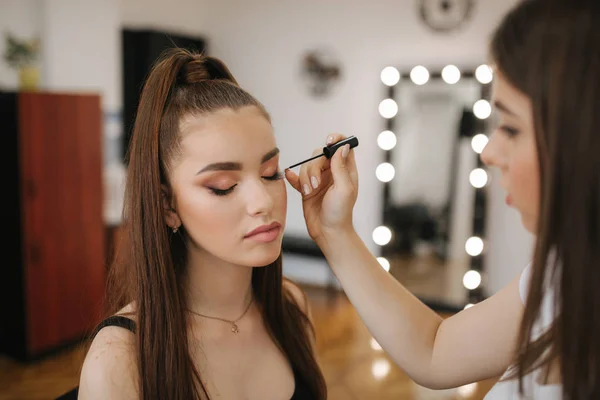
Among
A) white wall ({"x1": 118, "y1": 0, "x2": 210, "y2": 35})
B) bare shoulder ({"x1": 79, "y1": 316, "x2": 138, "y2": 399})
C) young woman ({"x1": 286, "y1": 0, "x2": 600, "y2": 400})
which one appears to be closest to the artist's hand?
young woman ({"x1": 286, "y1": 0, "x2": 600, "y2": 400})

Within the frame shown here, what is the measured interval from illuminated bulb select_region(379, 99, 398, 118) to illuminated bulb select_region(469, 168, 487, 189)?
2.38 feet

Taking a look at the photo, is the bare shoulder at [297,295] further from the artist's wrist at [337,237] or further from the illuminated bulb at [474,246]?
the illuminated bulb at [474,246]

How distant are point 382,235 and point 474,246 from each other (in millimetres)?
700

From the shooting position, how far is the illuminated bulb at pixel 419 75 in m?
3.81

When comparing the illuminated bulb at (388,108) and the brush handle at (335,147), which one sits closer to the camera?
the brush handle at (335,147)

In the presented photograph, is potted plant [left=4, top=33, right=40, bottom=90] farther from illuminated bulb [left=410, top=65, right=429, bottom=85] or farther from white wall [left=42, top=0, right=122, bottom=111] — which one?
illuminated bulb [left=410, top=65, right=429, bottom=85]

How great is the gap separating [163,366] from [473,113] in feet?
10.2

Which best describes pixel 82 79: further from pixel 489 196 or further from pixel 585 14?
pixel 585 14

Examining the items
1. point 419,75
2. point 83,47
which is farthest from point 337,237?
point 83,47

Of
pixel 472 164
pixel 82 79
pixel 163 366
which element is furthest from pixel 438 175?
pixel 163 366

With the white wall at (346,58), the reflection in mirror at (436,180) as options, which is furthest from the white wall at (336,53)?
the reflection in mirror at (436,180)

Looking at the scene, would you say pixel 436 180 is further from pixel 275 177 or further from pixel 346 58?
pixel 275 177

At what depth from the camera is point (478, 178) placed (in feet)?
11.9

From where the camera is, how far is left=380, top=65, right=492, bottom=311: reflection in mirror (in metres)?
3.64
